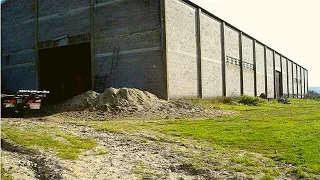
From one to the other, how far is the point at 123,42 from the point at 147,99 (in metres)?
6.35

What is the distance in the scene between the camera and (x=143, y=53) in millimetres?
23453

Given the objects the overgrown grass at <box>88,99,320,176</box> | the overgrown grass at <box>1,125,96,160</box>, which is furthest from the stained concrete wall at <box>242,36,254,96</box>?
the overgrown grass at <box>1,125,96,160</box>

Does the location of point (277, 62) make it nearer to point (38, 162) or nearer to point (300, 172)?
point (300, 172)

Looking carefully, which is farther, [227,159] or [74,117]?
[74,117]

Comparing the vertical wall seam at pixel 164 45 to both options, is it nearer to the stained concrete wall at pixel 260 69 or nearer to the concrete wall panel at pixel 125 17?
the concrete wall panel at pixel 125 17

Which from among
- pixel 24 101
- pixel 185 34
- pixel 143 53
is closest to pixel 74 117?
pixel 24 101

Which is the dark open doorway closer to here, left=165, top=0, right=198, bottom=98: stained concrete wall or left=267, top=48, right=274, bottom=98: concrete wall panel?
left=165, top=0, right=198, bottom=98: stained concrete wall

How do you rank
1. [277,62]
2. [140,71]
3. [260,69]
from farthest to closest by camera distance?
1. [277,62]
2. [260,69]
3. [140,71]

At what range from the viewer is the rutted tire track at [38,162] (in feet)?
21.4

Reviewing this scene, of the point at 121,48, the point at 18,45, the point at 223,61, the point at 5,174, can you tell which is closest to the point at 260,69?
the point at 223,61

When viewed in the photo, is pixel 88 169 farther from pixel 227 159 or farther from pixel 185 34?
pixel 185 34

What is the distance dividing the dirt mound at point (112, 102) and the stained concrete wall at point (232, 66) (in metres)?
14.9

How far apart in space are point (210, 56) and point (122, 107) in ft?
44.4

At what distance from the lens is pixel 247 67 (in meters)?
38.1
